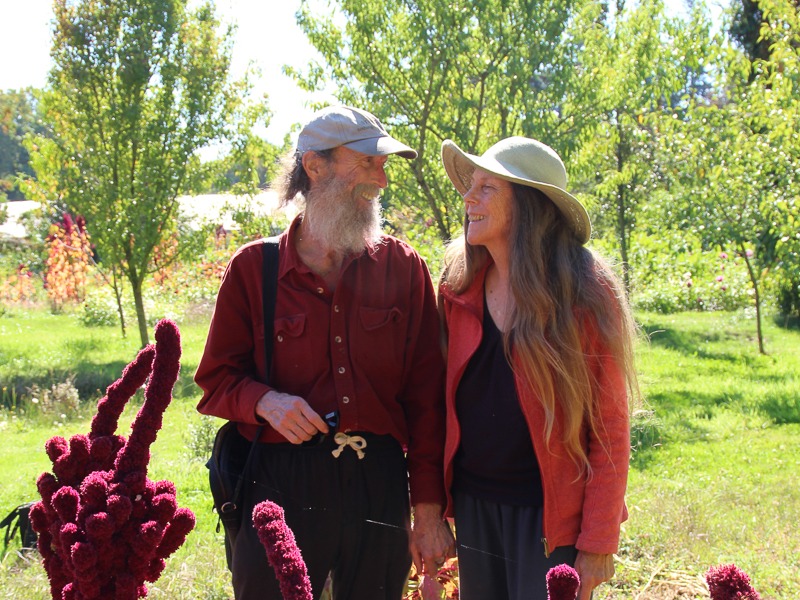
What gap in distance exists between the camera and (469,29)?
735 cm

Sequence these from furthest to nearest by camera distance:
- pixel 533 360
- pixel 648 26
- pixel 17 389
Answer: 1. pixel 17 389
2. pixel 648 26
3. pixel 533 360

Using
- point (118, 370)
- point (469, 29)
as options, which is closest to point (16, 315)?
point (118, 370)

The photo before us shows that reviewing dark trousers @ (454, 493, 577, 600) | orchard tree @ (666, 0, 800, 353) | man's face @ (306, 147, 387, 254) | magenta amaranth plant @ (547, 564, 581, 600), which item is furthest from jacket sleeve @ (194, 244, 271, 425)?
orchard tree @ (666, 0, 800, 353)

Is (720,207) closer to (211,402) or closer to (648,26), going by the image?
(648,26)

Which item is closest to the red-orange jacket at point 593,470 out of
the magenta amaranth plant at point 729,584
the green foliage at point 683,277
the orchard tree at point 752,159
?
the magenta amaranth plant at point 729,584

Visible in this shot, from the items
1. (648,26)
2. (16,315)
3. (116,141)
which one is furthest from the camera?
(16,315)

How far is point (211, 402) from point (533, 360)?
3.22 feet

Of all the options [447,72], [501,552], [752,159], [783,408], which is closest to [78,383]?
[447,72]

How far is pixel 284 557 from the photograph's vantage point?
3.74 ft

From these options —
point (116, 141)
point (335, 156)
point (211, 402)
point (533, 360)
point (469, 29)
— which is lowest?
point (211, 402)

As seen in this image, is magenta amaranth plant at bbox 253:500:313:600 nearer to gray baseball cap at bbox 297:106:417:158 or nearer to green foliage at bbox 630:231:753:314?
gray baseball cap at bbox 297:106:417:158

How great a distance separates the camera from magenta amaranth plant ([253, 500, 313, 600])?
1131 millimetres

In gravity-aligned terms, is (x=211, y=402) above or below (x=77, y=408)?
above

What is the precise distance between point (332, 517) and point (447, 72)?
17.9 feet
